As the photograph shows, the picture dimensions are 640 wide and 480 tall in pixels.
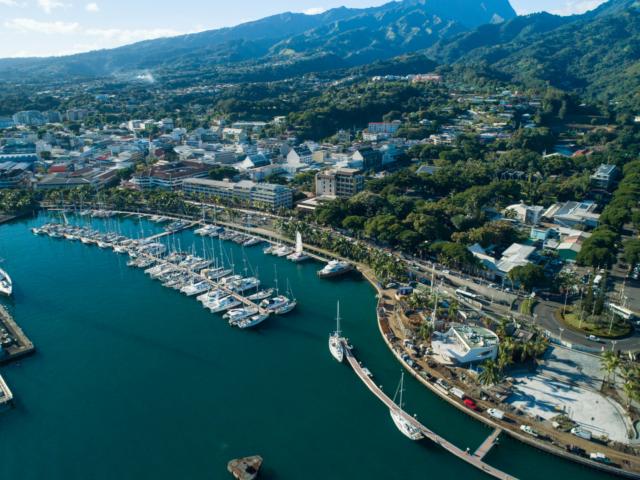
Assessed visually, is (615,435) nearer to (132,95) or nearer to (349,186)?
(349,186)

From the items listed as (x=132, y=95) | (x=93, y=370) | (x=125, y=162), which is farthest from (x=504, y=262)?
(x=132, y=95)

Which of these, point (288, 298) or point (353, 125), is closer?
point (288, 298)

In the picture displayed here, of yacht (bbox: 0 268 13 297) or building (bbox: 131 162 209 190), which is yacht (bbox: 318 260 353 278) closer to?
yacht (bbox: 0 268 13 297)

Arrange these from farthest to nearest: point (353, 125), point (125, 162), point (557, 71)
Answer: point (557, 71) → point (353, 125) → point (125, 162)

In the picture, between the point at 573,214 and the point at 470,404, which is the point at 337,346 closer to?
the point at 470,404

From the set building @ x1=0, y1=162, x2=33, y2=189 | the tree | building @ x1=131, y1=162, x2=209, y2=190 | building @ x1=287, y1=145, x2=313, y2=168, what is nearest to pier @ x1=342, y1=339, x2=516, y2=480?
the tree

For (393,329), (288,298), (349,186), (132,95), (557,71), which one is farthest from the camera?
(557,71)

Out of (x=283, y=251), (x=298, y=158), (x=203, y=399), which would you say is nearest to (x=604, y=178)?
(x=298, y=158)

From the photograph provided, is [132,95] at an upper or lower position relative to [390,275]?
upper
